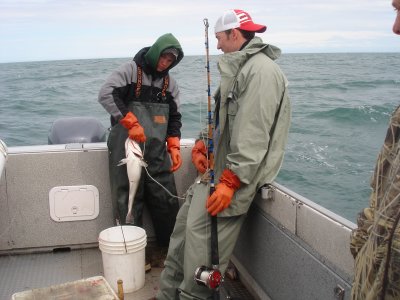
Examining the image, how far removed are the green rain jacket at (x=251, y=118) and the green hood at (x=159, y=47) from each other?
2.86 feet

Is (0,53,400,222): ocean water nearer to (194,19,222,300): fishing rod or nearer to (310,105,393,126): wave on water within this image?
(310,105,393,126): wave on water

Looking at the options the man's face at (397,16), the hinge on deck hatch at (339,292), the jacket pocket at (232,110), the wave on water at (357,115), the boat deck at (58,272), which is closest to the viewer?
the man's face at (397,16)

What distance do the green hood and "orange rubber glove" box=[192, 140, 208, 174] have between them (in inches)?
31.1

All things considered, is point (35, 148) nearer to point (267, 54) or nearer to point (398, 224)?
point (267, 54)

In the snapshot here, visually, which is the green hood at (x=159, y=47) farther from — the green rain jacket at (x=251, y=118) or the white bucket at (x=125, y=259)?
the white bucket at (x=125, y=259)

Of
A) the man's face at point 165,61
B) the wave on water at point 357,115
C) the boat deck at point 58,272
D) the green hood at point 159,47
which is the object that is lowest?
the wave on water at point 357,115

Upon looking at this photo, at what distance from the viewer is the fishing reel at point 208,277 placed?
2939mm

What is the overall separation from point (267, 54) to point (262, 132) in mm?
598

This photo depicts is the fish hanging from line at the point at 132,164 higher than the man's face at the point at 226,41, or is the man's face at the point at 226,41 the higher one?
the man's face at the point at 226,41

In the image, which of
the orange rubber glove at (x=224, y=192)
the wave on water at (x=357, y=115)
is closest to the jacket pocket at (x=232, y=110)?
the orange rubber glove at (x=224, y=192)

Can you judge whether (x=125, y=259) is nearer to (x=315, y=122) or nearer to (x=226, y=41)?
(x=226, y=41)

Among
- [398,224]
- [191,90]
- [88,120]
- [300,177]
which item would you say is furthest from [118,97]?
[191,90]

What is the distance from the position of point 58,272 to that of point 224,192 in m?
1.98

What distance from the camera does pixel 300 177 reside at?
36.4ft
